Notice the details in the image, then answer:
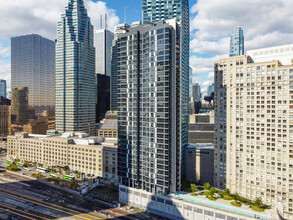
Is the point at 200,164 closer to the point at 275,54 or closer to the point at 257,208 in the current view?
the point at 257,208

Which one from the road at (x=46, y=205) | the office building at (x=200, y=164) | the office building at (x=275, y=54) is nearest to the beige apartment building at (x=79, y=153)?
the road at (x=46, y=205)

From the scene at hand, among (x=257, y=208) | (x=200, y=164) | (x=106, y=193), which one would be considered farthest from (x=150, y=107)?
(x=257, y=208)

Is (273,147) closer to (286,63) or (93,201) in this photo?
(286,63)

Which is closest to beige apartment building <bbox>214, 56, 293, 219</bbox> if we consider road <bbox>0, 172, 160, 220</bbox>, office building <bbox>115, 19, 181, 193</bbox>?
office building <bbox>115, 19, 181, 193</bbox>

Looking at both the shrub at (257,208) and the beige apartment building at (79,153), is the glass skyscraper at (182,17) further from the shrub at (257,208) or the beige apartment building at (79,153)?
the shrub at (257,208)

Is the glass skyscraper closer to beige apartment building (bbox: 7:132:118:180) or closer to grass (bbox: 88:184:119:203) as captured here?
beige apartment building (bbox: 7:132:118:180)

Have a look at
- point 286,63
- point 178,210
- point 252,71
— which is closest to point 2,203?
point 178,210
